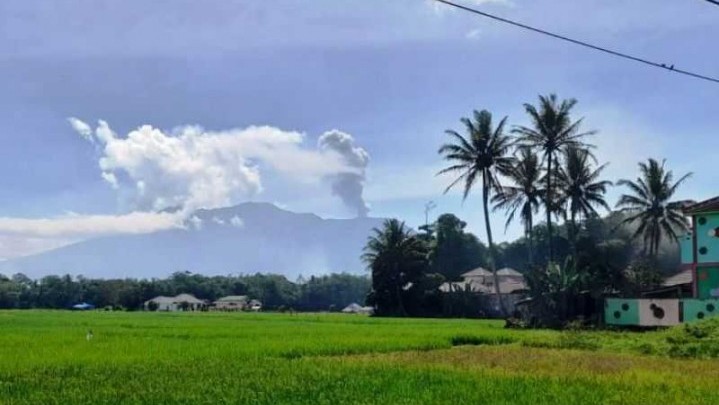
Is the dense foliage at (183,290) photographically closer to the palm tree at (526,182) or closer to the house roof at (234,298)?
the house roof at (234,298)

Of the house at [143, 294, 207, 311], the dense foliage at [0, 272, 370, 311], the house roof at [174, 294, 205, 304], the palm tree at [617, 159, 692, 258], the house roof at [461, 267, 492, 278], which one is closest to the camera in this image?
the palm tree at [617, 159, 692, 258]

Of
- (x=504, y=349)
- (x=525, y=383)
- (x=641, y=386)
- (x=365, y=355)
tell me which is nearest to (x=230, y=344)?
(x=365, y=355)

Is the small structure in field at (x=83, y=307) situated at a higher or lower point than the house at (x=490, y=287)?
lower

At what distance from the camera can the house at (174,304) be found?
303ft

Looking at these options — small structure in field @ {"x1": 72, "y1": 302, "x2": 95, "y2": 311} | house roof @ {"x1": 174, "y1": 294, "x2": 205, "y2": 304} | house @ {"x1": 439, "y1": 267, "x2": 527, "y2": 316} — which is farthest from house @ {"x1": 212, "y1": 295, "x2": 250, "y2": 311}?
house @ {"x1": 439, "y1": 267, "x2": 527, "y2": 316}

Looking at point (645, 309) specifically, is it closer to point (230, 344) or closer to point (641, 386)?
point (230, 344)

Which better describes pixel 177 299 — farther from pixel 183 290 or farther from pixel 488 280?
pixel 488 280

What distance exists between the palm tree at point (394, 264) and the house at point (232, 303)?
40.6m

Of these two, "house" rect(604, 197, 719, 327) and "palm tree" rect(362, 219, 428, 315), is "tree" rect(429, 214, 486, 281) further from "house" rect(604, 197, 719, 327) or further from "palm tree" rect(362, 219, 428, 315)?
"house" rect(604, 197, 719, 327)

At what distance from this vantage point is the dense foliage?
314ft

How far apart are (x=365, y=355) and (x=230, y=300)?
286 ft

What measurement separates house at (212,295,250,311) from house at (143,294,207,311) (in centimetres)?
189

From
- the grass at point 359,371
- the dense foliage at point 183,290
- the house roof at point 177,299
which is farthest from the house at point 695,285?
the house roof at point 177,299

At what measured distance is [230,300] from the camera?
104m
